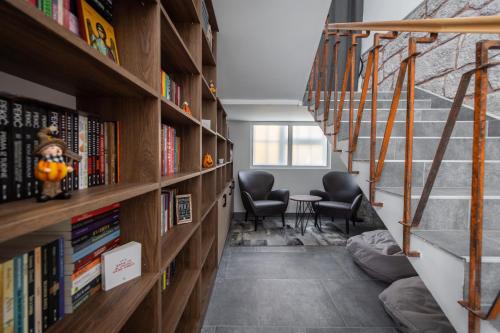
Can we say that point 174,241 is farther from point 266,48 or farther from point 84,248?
point 266,48

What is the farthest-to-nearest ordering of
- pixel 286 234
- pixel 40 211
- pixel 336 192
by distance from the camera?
pixel 336 192, pixel 286 234, pixel 40 211

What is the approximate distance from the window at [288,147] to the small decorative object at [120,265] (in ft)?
14.2

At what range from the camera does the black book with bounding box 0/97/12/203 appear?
0.50 meters

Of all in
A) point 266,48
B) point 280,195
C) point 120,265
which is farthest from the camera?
point 280,195

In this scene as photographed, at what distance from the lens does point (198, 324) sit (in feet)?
4.92

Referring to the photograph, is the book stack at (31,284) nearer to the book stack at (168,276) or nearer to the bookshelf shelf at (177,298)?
the bookshelf shelf at (177,298)

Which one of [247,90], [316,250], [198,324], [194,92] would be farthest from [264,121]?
[198,324]

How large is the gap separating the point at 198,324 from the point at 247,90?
2.63 meters

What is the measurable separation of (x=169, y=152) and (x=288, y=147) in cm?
402

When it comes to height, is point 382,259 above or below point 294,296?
above

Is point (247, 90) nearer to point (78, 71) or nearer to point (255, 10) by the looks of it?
point (255, 10)

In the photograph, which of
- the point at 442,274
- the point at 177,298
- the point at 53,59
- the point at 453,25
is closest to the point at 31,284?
the point at 53,59

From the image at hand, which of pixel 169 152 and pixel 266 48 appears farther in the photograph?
pixel 266 48

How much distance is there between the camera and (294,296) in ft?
6.56
